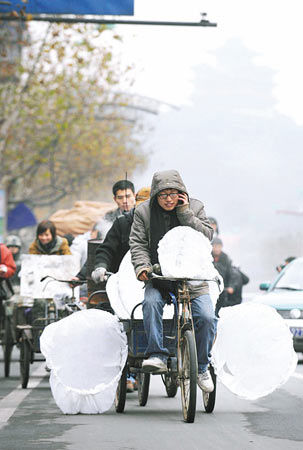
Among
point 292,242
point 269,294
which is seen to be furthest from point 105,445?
point 292,242

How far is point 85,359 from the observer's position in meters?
11.4

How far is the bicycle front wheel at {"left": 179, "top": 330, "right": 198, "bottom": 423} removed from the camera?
1034cm

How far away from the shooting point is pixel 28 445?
920 centimetres

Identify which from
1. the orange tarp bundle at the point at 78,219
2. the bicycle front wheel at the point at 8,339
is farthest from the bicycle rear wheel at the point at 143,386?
the orange tarp bundle at the point at 78,219

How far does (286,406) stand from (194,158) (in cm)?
18600

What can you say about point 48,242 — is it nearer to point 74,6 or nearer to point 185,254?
point 74,6

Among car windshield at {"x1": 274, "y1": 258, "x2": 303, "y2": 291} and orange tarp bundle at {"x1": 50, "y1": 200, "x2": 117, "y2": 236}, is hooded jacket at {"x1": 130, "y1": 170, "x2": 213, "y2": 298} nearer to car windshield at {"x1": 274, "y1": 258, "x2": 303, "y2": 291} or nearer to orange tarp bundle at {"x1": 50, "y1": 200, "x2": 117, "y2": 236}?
car windshield at {"x1": 274, "y1": 258, "x2": 303, "y2": 291}

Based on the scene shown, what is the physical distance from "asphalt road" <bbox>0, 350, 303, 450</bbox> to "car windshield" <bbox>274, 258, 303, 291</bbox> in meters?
5.91

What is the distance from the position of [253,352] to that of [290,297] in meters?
7.31

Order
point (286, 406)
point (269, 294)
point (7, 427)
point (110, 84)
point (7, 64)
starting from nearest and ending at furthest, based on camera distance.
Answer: point (7, 427), point (286, 406), point (269, 294), point (7, 64), point (110, 84)

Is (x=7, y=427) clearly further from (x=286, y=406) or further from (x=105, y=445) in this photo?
(x=286, y=406)

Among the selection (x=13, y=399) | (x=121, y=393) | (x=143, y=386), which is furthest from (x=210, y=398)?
(x=13, y=399)

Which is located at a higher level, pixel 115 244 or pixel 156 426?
pixel 115 244

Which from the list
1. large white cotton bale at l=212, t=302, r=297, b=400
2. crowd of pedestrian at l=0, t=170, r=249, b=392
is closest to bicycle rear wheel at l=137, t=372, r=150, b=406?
large white cotton bale at l=212, t=302, r=297, b=400
